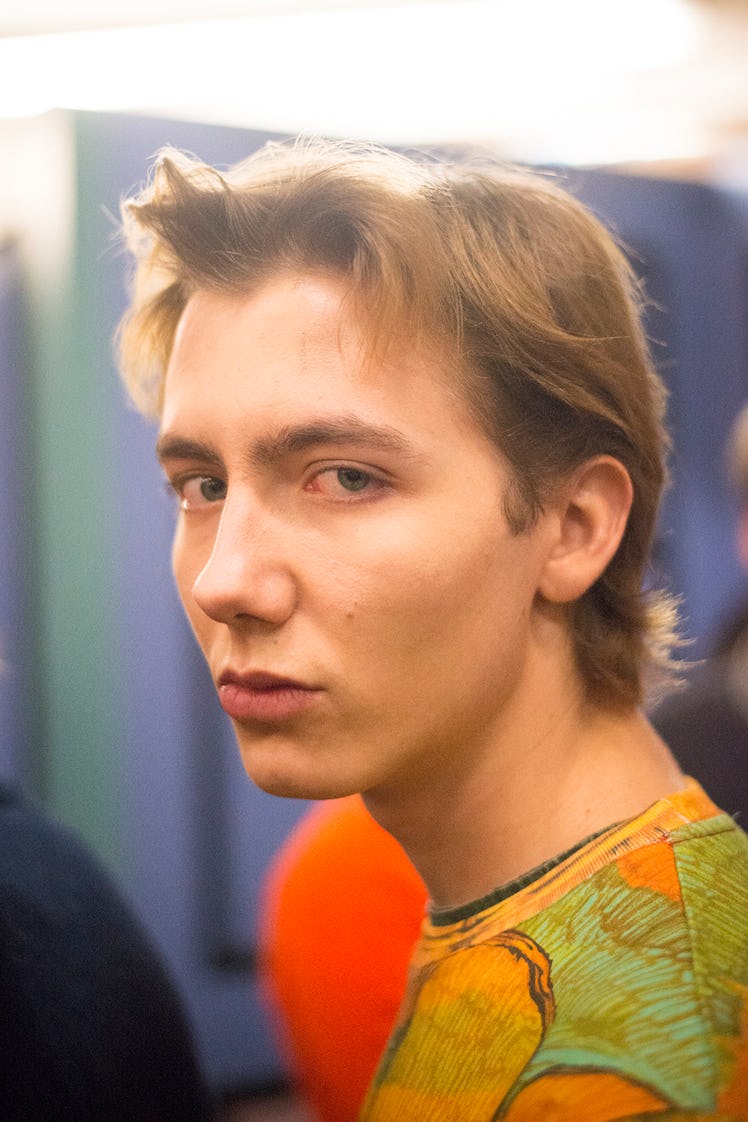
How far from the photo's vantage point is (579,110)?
8.04 ft

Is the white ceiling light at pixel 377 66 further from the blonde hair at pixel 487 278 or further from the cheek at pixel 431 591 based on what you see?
the cheek at pixel 431 591

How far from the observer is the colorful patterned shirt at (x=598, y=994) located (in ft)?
2.14

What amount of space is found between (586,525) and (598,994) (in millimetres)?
Answer: 350

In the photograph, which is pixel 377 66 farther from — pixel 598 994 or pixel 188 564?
pixel 598 994

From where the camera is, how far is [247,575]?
0.77 m

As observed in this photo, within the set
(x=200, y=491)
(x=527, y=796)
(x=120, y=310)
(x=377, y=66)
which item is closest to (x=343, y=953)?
(x=527, y=796)

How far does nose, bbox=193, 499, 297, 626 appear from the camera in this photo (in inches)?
30.1

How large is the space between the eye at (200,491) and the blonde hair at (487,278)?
14 centimetres

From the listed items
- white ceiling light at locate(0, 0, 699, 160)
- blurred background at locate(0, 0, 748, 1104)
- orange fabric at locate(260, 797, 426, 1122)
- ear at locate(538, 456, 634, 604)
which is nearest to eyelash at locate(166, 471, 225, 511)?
ear at locate(538, 456, 634, 604)

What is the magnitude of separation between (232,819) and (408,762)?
5.37 feet

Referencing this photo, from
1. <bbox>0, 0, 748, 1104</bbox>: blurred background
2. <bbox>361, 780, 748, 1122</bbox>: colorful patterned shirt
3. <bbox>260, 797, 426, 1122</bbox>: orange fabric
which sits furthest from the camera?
<bbox>0, 0, 748, 1104</bbox>: blurred background

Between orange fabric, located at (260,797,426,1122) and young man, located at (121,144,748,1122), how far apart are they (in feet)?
1.31

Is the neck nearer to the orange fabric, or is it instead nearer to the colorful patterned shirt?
the colorful patterned shirt

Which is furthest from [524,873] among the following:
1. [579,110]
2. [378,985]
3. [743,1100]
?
[579,110]
